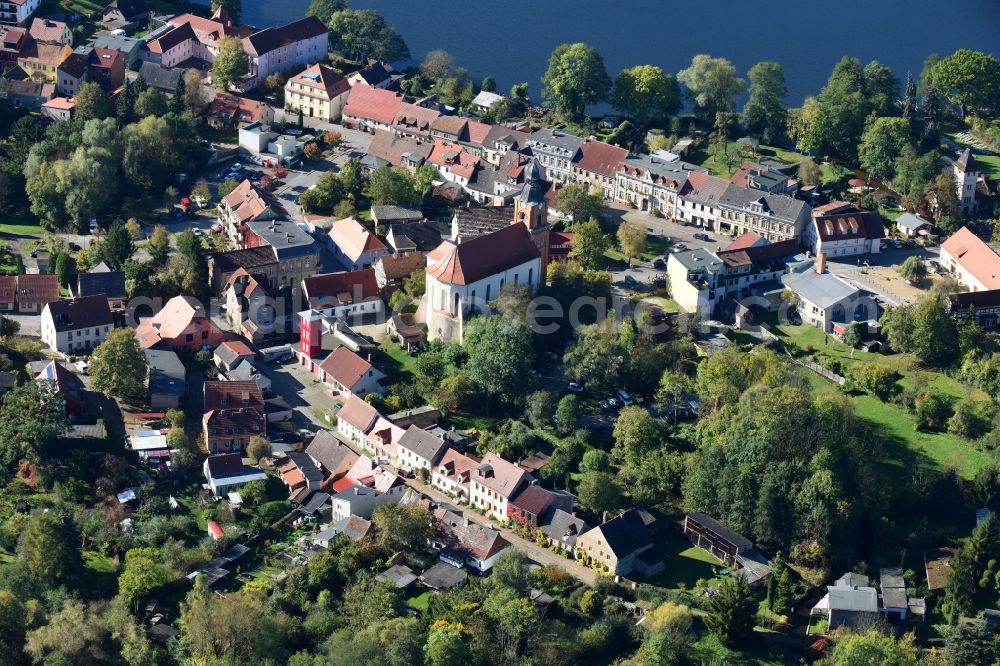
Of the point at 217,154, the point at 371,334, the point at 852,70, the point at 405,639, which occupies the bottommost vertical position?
the point at 405,639

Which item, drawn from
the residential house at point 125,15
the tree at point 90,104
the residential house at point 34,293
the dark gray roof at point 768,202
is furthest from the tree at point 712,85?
the residential house at point 34,293

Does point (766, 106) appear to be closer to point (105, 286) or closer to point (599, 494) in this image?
point (599, 494)

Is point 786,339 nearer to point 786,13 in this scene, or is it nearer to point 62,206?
point 62,206

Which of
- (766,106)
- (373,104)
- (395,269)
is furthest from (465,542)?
(766,106)

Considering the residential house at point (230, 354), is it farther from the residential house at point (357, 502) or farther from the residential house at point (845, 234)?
the residential house at point (845, 234)

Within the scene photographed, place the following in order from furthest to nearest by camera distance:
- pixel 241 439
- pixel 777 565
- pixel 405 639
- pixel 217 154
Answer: pixel 217 154 < pixel 241 439 < pixel 777 565 < pixel 405 639

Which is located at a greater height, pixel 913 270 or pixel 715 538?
pixel 913 270

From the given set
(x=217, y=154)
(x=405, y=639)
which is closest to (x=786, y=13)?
(x=217, y=154)

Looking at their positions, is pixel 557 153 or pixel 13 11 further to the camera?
pixel 13 11
